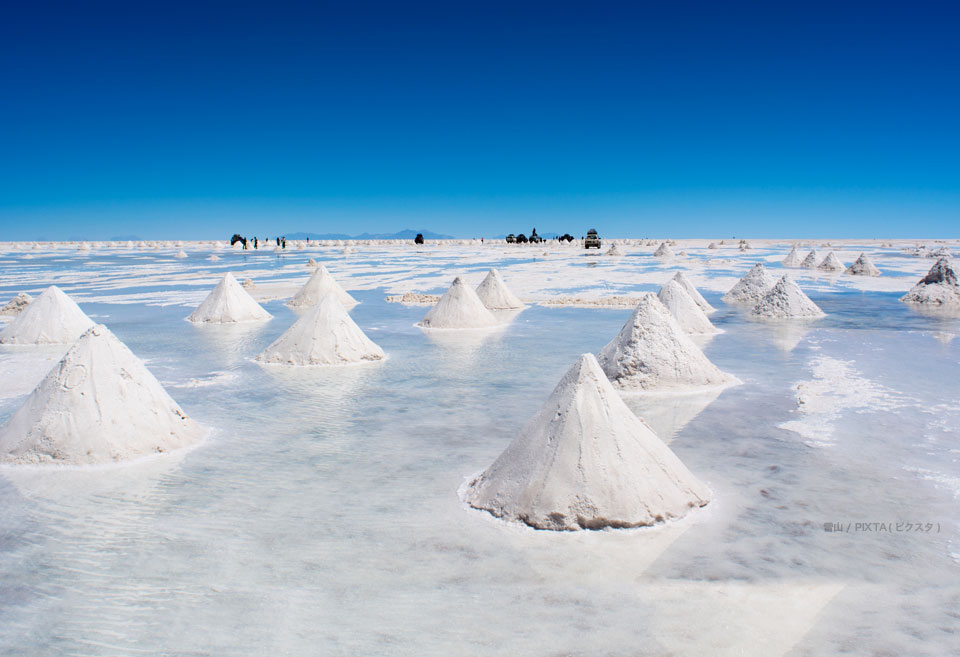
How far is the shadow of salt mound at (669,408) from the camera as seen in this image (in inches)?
219

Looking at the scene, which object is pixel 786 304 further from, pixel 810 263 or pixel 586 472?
pixel 810 263

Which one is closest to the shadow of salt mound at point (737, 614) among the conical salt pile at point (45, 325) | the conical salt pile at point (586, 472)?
the conical salt pile at point (586, 472)

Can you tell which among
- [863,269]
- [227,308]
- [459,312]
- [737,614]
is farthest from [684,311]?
[863,269]

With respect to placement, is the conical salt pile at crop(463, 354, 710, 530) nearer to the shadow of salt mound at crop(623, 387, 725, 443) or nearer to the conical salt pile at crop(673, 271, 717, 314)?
the shadow of salt mound at crop(623, 387, 725, 443)

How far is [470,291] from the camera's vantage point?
11.8 m

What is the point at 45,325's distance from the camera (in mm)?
9766

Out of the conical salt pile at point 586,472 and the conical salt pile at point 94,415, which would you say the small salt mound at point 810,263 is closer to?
the conical salt pile at point 586,472

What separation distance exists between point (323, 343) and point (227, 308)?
465 centimetres

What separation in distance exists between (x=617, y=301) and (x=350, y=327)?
8297mm

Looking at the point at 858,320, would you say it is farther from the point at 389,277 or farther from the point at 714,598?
the point at 389,277

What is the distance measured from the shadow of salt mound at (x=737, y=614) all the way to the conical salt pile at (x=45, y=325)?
9.49 metres

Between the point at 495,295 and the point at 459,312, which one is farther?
the point at 495,295

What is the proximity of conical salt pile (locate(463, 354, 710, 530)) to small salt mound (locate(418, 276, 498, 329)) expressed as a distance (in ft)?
24.3

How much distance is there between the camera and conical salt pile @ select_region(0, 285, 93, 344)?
9.70 metres
